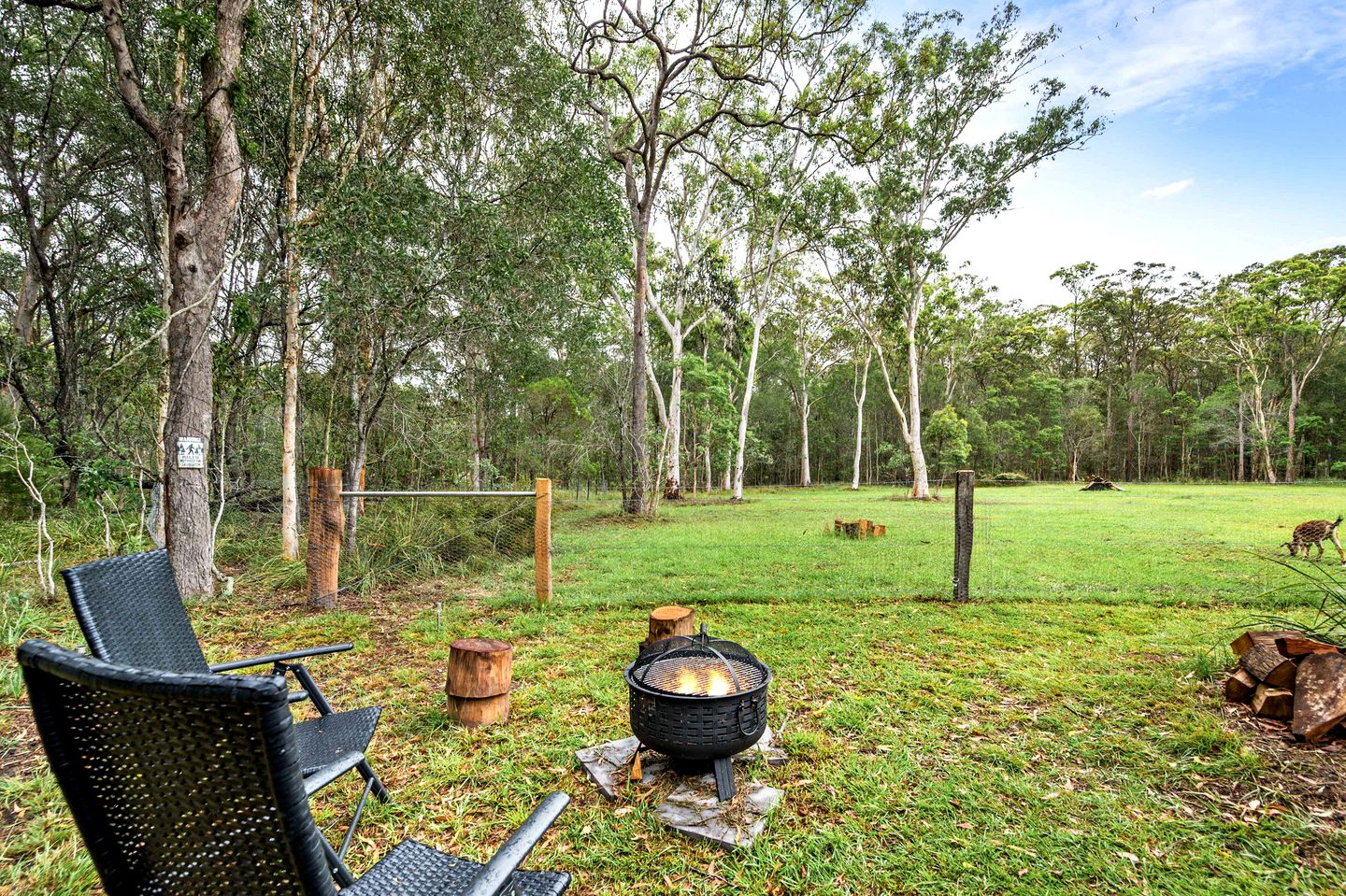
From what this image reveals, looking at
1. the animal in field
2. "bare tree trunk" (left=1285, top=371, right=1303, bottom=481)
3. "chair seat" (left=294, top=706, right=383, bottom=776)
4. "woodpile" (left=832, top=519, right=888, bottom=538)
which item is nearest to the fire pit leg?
"chair seat" (left=294, top=706, right=383, bottom=776)

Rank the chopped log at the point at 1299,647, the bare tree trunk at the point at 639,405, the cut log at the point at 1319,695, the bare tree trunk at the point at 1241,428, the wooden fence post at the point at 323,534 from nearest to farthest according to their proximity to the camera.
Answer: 1. the cut log at the point at 1319,695
2. the chopped log at the point at 1299,647
3. the wooden fence post at the point at 323,534
4. the bare tree trunk at the point at 639,405
5. the bare tree trunk at the point at 1241,428

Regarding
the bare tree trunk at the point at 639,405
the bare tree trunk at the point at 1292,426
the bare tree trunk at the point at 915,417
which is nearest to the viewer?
the bare tree trunk at the point at 639,405

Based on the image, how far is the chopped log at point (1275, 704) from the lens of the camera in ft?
9.41

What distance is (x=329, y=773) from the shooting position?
1520 millimetres

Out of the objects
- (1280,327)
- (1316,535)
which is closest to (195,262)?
(1316,535)

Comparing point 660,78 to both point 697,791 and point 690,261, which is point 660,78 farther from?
point 697,791

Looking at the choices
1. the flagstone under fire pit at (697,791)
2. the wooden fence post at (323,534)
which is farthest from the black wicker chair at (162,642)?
the wooden fence post at (323,534)

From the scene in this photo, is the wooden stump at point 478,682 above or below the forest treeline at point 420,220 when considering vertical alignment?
below

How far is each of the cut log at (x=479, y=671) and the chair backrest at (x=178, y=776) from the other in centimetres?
230

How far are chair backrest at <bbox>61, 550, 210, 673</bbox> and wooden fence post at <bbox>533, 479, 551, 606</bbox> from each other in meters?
3.08

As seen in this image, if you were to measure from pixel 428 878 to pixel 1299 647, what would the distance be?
14.1 feet

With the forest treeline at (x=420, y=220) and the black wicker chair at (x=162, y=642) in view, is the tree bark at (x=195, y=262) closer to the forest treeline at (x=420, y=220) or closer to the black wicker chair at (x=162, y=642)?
the forest treeline at (x=420, y=220)

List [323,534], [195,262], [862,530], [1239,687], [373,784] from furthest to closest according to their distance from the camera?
[862,530] → [323,534] → [195,262] → [1239,687] → [373,784]

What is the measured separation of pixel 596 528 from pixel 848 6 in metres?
11.5
